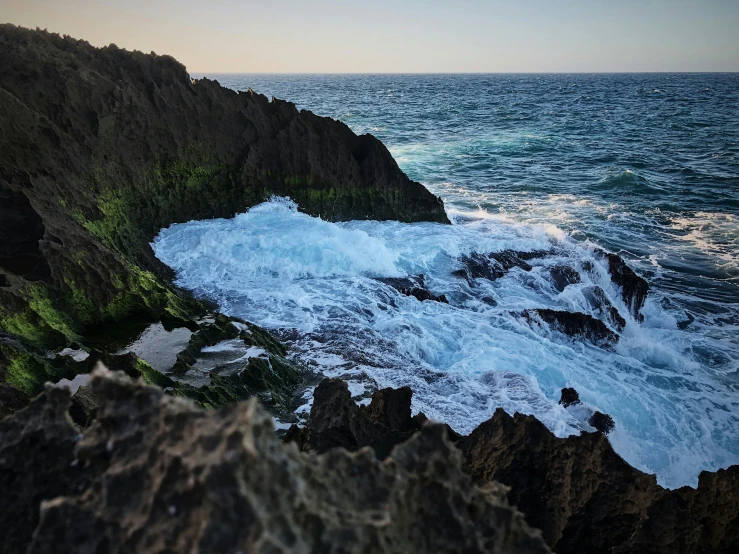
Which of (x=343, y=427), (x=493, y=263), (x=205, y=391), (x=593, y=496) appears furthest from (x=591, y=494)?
(x=493, y=263)

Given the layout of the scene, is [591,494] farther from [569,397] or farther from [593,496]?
[569,397]

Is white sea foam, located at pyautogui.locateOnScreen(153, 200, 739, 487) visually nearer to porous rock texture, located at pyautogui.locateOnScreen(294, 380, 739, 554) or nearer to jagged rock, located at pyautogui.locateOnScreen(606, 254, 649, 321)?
jagged rock, located at pyautogui.locateOnScreen(606, 254, 649, 321)

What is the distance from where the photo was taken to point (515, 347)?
10.5 m

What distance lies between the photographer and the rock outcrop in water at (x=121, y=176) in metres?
7.85

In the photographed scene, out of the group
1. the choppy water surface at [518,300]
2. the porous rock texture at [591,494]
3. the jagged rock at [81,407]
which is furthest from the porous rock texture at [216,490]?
the choppy water surface at [518,300]

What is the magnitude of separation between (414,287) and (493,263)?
10.8ft

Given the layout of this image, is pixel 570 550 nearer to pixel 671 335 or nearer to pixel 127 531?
pixel 127 531

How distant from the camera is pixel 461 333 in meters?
10.7

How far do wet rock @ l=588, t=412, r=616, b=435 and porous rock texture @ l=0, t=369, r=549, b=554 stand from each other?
6.93m

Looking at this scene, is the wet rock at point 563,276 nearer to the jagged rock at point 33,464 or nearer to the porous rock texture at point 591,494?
the porous rock texture at point 591,494

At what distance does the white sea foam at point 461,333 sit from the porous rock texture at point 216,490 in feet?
16.1

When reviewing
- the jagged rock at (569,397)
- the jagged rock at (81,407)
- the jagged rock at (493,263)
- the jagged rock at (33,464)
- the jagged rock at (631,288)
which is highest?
the jagged rock at (33,464)

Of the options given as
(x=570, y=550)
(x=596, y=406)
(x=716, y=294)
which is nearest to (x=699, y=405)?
(x=596, y=406)

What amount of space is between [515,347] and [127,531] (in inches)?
376
